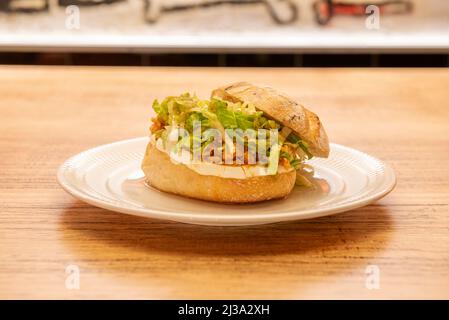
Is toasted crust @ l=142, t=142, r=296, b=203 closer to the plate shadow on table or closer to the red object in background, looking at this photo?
the plate shadow on table

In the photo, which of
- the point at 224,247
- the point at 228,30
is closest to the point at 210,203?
the point at 224,247

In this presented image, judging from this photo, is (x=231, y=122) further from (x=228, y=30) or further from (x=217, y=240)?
(x=228, y=30)

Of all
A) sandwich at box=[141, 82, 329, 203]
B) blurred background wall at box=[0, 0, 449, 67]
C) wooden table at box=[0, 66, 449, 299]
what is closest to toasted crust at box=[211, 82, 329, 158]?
sandwich at box=[141, 82, 329, 203]

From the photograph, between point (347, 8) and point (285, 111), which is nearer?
point (285, 111)

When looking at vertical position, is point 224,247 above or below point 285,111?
below
